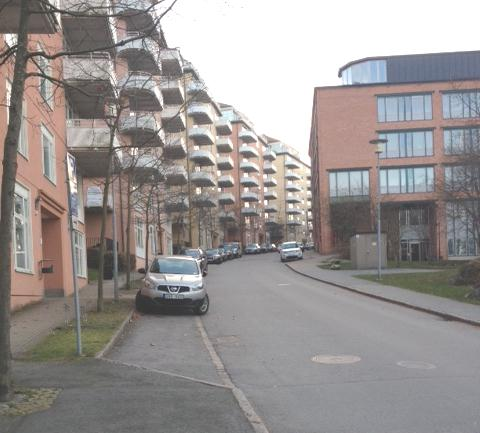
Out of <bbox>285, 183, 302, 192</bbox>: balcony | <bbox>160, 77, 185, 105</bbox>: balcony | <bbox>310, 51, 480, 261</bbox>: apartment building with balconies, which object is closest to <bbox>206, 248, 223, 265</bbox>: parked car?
<bbox>310, 51, 480, 261</bbox>: apartment building with balconies

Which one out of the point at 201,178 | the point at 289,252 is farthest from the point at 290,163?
the point at 289,252

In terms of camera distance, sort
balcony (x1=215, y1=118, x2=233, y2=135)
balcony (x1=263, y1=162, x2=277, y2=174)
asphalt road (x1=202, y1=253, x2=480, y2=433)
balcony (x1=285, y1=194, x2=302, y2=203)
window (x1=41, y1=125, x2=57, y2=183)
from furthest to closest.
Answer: balcony (x1=285, y1=194, x2=302, y2=203) → balcony (x1=263, y1=162, x2=277, y2=174) → balcony (x1=215, y1=118, x2=233, y2=135) → window (x1=41, y1=125, x2=57, y2=183) → asphalt road (x1=202, y1=253, x2=480, y2=433)

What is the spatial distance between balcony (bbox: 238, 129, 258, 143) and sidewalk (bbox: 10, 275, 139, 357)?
9024 cm

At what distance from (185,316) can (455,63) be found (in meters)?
59.2

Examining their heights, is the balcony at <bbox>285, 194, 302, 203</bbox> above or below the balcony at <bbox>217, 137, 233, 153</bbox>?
below

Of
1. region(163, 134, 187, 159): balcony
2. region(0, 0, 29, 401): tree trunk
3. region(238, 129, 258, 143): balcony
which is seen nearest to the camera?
region(0, 0, 29, 401): tree trunk

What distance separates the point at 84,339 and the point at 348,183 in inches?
2267

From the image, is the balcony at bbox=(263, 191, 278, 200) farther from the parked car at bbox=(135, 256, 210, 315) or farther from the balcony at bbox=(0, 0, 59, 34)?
the balcony at bbox=(0, 0, 59, 34)

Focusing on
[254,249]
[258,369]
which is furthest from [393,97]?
[258,369]

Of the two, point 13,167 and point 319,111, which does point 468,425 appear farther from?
point 319,111

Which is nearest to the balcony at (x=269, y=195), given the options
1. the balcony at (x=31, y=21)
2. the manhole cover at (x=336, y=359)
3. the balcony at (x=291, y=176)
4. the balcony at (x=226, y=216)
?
the balcony at (x=291, y=176)

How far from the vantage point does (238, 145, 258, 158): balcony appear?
109m

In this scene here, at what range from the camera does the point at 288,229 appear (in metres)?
141

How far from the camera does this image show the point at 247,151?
4311 inches
